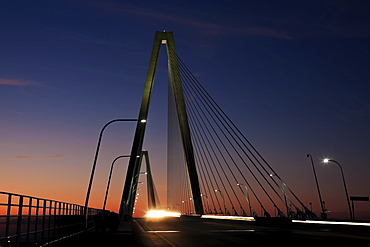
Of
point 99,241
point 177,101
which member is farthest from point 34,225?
point 177,101

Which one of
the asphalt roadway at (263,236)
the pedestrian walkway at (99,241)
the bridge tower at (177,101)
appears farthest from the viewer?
the bridge tower at (177,101)

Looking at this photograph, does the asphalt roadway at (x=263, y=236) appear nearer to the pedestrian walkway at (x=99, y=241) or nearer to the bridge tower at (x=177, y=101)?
the pedestrian walkway at (x=99, y=241)

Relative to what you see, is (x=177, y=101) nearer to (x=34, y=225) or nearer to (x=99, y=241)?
(x=99, y=241)

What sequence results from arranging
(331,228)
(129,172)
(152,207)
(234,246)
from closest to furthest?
(234,246)
(331,228)
(129,172)
(152,207)

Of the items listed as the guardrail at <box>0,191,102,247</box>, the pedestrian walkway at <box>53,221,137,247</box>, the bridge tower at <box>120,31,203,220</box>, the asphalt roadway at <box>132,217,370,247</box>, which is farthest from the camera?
the bridge tower at <box>120,31,203,220</box>

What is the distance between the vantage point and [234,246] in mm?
14844

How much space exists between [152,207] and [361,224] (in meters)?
86.7

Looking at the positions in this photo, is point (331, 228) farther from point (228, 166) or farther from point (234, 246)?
point (234, 246)

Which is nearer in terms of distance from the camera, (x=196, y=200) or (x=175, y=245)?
(x=175, y=245)

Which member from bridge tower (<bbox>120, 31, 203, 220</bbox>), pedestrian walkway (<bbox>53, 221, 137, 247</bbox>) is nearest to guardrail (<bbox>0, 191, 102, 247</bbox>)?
pedestrian walkway (<bbox>53, 221, 137, 247</bbox>)

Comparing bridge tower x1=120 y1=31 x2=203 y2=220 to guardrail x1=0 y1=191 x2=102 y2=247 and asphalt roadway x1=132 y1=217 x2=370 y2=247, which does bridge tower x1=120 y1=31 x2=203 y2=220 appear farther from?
guardrail x1=0 y1=191 x2=102 y2=247

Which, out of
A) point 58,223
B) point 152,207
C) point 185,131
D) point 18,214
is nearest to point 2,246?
point 18,214

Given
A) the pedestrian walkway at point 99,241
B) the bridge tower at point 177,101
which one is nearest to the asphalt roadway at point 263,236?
the pedestrian walkway at point 99,241

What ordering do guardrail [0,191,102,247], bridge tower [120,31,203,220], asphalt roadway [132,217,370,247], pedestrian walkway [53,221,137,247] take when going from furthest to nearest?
bridge tower [120,31,203,220], pedestrian walkway [53,221,137,247], asphalt roadway [132,217,370,247], guardrail [0,191,102,247]
